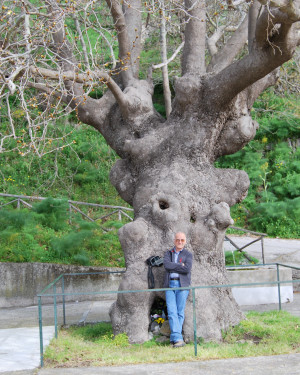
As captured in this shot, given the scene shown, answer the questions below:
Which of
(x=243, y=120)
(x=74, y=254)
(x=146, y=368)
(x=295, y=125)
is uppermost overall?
(x=295, y=125)

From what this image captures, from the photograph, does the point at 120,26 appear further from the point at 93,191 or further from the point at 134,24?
the point at 93,191

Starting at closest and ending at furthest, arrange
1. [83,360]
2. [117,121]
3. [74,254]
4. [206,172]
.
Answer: [83,360] → [206,172] → [117,121] → [74,254]

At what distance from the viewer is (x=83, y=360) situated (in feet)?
23.0

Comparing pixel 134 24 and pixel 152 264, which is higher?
pixel 134 24

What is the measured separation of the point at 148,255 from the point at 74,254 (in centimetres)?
541

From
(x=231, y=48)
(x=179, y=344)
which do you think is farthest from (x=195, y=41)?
(x=179, y=344)

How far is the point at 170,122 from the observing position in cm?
976

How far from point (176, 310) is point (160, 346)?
562mm

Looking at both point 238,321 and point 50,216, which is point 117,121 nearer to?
point 238,321

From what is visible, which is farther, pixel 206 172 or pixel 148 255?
pixel 206 172

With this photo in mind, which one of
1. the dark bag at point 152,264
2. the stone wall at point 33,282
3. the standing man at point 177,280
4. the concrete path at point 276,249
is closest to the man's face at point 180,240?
the standing man at point 177,280

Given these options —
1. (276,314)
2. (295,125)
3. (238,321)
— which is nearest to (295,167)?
(295,125)

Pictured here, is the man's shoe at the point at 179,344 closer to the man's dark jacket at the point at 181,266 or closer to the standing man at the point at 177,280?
the standing man at the point at 177,280

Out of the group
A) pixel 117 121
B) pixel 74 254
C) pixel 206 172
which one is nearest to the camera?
pixel 206 172
